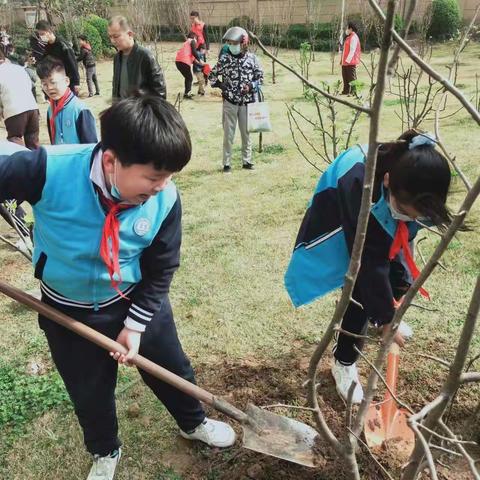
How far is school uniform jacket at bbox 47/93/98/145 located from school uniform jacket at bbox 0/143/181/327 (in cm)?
194

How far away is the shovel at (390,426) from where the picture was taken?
2119 mm

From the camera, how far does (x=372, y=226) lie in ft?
5.96

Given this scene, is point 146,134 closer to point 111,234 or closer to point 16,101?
point 111,234

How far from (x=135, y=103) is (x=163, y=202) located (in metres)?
0.35

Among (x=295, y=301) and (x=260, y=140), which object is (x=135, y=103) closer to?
(x=295, y=301)

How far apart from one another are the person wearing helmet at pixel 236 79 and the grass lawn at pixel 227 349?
1.10 meters

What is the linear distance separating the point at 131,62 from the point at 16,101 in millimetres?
1142

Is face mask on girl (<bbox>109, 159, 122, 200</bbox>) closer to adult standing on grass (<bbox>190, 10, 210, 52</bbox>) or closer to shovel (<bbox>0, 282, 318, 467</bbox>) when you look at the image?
shovel (<bbox>0, 282, 318, 467</bbox>)

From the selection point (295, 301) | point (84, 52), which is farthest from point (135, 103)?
point (84, 52)

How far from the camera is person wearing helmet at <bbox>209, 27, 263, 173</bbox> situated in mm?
5539

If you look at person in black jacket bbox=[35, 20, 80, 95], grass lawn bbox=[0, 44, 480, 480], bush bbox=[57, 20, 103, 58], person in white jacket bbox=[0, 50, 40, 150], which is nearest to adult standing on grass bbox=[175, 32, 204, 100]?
person in black jacket bbox=[35, 20, 80, 95]

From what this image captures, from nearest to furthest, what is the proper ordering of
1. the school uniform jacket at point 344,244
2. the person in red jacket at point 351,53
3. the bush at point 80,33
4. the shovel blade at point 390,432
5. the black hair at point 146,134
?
the black hair at point 146,134
the school uniform jacket at point 344,244
the shovel blade at point 390,432
the person in red jacket at point 351,53
the bush at point 80,33

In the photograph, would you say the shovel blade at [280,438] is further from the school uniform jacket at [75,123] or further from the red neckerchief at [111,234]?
the school uniform jacket at [75,123]

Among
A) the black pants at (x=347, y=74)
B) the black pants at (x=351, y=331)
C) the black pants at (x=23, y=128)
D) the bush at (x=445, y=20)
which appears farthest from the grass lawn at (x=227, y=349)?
the bush at (x=445, y=20)
